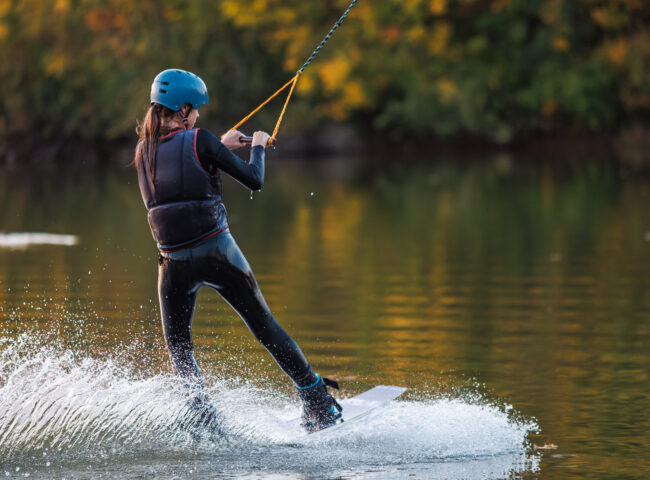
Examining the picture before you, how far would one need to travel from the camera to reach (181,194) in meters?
6.69

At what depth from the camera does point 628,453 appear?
6656mm

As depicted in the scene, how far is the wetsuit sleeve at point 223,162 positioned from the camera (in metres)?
6.62

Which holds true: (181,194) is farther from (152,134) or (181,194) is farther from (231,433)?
(231,433)

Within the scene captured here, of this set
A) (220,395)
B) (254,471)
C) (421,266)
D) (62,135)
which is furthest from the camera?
(62,135)

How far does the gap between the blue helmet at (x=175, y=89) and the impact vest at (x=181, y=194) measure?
0.52 ft

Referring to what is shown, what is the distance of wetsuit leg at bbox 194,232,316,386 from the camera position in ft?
22.2

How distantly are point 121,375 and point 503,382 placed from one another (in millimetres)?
2334

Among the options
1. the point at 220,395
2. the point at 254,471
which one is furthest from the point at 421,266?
the point at 254,471

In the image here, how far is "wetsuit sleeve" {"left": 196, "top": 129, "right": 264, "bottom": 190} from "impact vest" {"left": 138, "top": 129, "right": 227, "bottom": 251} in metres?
0.03

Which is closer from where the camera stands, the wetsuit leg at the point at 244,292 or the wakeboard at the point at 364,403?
the wetsuit leg at the point at 244,292

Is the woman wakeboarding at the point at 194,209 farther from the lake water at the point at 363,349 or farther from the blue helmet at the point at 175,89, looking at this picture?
the lake water at the point at 363,349

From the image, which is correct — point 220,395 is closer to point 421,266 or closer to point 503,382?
point 503,382

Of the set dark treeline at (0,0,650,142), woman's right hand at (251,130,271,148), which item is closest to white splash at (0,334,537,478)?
woman's right hand at (251,130,271,148)

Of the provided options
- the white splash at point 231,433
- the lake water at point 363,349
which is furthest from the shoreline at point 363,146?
the white splash at point 231,433
